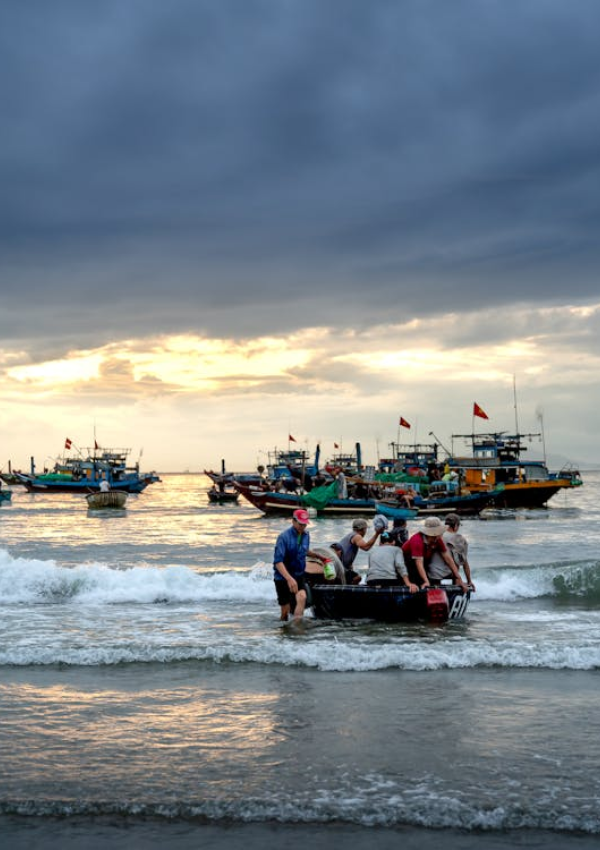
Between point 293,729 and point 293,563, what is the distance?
503cm

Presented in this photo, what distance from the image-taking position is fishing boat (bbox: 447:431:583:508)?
62.9 meters

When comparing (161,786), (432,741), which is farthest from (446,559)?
(161,786)

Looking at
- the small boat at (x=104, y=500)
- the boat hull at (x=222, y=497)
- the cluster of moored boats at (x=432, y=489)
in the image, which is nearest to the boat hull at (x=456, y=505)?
the cluster of moored boats at (x=432, y=489)

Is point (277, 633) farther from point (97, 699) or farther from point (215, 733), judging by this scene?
point (215, 733)

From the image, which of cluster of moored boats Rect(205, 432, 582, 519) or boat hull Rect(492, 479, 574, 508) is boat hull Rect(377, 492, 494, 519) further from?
boat hull Rect(492, 479, 574, 508)

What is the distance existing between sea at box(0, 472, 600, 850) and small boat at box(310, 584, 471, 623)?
0.26m

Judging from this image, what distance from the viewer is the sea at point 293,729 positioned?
5.07 m

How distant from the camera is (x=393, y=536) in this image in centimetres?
1331

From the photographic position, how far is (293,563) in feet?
38.8

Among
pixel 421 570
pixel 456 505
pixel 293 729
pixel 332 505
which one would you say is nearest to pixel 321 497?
pixel 332 505

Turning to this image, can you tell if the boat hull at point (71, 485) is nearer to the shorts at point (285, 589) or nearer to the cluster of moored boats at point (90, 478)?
the cluster of moored boats at point (90, 478)

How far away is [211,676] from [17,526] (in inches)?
1680

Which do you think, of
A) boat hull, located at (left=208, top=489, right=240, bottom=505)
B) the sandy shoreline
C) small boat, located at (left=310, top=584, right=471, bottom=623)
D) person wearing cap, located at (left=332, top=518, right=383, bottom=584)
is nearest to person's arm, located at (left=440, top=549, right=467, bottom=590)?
small boat, located at (left=310, top=584, right=471, bottom=623)

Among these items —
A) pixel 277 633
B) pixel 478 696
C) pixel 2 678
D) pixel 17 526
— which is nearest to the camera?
pixel 478 696
